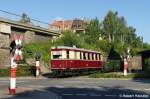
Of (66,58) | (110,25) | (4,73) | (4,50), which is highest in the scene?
(110,25)

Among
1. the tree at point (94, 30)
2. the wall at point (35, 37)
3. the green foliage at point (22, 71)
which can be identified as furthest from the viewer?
the tree at point (94, 30)

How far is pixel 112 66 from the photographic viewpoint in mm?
62062

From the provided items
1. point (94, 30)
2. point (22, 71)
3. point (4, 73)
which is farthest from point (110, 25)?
point (4, 73)

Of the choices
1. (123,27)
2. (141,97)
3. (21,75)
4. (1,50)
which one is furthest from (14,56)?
(123,27)

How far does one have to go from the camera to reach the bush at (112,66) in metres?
60.0

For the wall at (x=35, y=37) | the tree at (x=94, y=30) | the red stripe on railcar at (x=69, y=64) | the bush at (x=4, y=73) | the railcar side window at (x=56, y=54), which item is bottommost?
the bush at (x=4, y=73)

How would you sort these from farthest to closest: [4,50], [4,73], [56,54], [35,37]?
1. [35,37]
2. [4,50]
3. [4,73]
4. [56,54]

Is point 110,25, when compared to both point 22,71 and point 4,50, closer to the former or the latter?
point 4,50

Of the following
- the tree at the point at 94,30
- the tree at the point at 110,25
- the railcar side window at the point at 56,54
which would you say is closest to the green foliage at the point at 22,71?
the railcar side window at the point at 56,54

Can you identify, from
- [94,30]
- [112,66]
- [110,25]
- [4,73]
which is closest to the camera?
[4,73]

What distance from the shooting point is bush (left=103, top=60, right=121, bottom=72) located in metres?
60.0

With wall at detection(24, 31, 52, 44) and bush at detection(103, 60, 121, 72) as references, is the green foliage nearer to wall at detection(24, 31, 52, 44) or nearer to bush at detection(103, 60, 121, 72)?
bush at detection(103, 60, 121, 72)

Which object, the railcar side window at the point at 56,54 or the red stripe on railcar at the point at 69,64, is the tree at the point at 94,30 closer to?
the red stripe on railcar at the point at 69,64

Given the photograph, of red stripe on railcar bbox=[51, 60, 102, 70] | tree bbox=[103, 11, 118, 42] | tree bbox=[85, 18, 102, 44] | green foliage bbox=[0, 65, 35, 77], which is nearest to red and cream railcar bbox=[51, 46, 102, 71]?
red stripe on railcar bbox=[51, 60, 102, 70]
